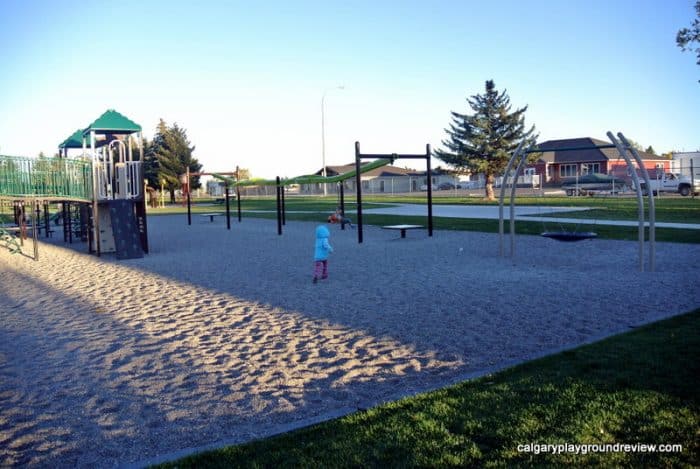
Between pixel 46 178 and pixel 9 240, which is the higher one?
pixel 46 178

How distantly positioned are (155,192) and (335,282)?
52.0 metres

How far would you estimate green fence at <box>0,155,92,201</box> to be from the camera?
1700cm

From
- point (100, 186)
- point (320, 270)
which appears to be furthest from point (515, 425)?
point (100, 186)

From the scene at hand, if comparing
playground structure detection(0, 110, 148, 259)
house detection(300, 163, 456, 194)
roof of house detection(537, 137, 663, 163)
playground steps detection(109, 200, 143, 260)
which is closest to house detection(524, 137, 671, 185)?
roof of house detection(537, 137, 663, 163)

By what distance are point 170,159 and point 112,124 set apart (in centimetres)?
4110

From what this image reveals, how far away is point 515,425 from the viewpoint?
13.6 ft

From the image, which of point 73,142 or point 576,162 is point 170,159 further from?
point 576,162

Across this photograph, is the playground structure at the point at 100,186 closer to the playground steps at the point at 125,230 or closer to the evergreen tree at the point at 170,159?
the playground steps at the point at 125,230

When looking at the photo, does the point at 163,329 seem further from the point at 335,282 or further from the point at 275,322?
the point at 335,282

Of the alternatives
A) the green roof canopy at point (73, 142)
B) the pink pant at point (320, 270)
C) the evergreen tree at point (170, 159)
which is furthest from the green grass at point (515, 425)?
the evergreen tree at point (170, 159)

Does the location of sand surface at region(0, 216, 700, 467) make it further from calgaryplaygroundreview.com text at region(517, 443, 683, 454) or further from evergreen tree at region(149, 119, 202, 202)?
evergreen tree at region(149, 119, 202, 202)

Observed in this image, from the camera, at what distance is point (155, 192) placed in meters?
59.1

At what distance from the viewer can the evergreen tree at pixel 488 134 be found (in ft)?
144

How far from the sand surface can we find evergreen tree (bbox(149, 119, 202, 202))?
150 feet
